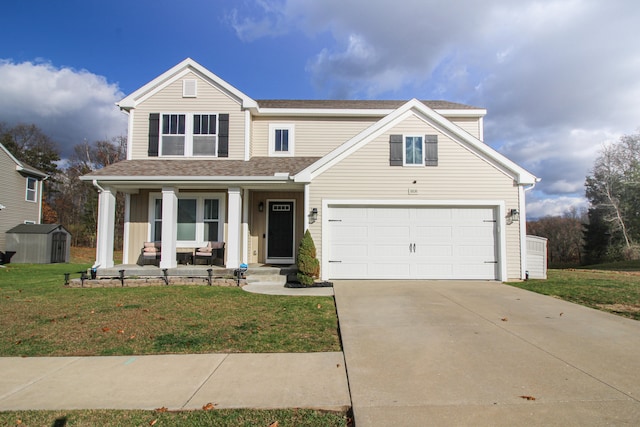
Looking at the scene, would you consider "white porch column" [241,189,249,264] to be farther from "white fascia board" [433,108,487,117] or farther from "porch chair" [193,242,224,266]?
"white fascia board" [433,108,487,117]

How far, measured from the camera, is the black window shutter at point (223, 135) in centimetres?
1291

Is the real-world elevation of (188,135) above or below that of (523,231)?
above

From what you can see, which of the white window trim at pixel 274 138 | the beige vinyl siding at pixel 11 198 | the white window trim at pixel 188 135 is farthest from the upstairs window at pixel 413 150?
the beige vinyl siding at pixel 11 198

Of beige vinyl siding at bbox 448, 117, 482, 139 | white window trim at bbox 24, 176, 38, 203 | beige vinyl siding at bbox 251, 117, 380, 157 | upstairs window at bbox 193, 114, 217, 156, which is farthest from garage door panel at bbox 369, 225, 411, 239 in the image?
white window trim at bbox 24, 176, 38, 203

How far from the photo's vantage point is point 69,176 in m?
34.7

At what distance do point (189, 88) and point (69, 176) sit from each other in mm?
29232

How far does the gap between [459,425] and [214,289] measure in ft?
25.3

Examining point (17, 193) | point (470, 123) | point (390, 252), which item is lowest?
point (390, 252)

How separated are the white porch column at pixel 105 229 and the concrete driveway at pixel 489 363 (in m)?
8.25

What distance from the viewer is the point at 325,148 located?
549 inches

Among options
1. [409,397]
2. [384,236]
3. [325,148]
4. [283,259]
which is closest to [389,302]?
[384,236]

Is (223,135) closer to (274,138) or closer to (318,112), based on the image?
(274,138)

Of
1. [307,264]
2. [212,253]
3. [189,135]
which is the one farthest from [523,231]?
[189,135]

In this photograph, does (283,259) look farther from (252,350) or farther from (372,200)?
(252,350)
